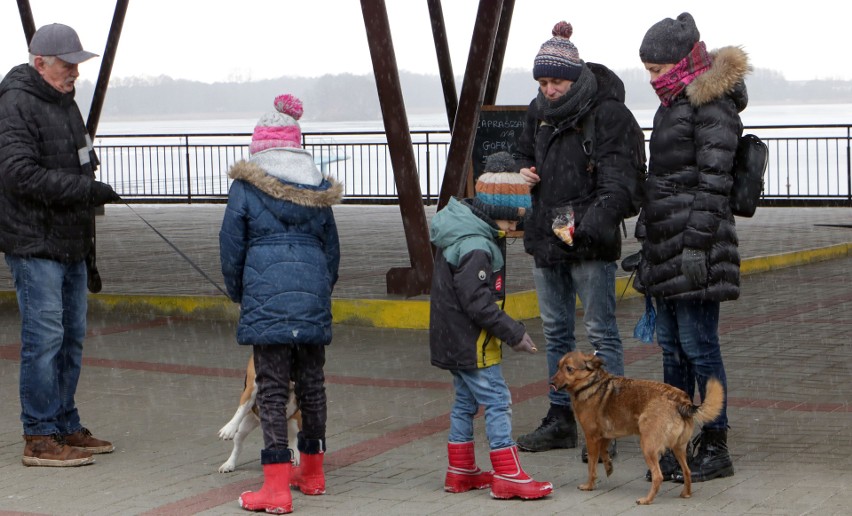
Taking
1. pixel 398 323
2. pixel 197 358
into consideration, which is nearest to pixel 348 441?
pixel 197 358

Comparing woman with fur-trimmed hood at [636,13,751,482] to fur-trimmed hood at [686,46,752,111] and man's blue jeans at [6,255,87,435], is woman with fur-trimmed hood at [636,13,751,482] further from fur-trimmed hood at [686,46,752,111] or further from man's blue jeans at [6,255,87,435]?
man's blue jeans at [6,255,87,435]

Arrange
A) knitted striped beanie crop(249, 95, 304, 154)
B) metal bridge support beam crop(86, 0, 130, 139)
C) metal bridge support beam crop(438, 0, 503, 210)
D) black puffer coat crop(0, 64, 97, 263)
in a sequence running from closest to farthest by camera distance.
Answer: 1. knitted striped beanie crop(249, 95, 304, 154)
2. black puffer coat crop(0, 64, 97, 263)
3. metal bridge support beam crop(438, 0, 503, 210)
4. metal bridge support beam crop(86, 0, 130, 139)

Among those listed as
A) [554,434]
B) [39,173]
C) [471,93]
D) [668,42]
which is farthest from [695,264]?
[471,93]

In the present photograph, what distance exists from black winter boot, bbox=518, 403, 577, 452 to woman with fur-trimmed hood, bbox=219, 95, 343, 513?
116 centimetres

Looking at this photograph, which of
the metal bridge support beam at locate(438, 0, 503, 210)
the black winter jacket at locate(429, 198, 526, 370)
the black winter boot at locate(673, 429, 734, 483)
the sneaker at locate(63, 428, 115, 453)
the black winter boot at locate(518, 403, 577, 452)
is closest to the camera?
the black winter jacket at locate(429, 198, 526, 370)

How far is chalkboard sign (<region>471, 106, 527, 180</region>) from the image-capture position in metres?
13.4

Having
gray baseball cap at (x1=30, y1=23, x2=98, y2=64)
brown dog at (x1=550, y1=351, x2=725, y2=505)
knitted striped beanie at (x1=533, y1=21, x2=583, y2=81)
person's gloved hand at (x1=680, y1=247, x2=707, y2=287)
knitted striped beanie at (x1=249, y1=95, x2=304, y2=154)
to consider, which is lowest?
brown dog at (x1=550, y1=351, x2=725, y2=505)

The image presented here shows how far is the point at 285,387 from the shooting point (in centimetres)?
557

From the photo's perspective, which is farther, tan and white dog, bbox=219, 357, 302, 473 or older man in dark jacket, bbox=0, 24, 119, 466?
older man in dark jacket, bbox=0, 24, 119, 466

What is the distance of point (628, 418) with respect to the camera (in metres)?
5.56

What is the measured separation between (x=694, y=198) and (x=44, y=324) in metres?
2.95

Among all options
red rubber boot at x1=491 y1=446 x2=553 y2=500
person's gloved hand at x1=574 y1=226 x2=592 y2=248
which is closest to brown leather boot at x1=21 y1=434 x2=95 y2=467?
red rubber boot at x1=491 y1=446 x2=553 y2=500

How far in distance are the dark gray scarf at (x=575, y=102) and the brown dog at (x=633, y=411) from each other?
107cm

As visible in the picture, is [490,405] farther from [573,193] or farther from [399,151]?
[399,151]
